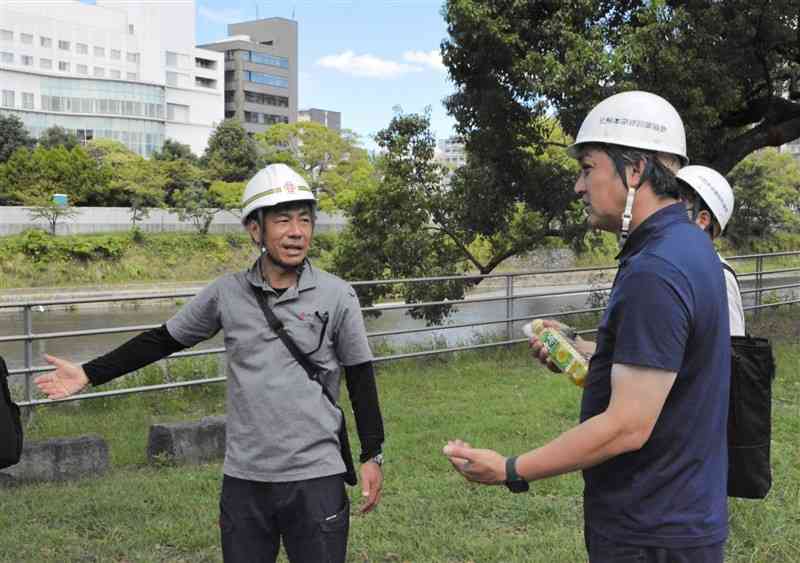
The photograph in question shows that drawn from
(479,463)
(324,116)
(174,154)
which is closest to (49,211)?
(174,154)

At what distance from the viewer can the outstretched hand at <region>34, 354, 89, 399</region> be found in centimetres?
289

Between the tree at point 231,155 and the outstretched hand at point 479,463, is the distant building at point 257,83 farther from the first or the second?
the outstretched hand at point 479,463

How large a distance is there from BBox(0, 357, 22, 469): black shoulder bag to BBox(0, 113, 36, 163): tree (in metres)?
51.6

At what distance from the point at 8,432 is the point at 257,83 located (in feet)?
289

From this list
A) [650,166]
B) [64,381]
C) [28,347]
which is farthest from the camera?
[28,347]

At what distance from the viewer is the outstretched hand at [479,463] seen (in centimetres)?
192

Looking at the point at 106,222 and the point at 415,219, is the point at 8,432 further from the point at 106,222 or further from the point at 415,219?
the point at 106,222

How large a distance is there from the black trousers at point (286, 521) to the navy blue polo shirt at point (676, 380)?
0.98 meters

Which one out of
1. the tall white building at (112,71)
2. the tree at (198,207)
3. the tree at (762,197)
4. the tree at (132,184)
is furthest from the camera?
the tall white building at (112,71)

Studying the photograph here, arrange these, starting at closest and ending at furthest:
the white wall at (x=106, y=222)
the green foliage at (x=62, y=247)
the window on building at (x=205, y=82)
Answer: the green foliage at (x=62, y=247) < the white wall at (x=106, y=222) < the window on building at (x=205, y=82)

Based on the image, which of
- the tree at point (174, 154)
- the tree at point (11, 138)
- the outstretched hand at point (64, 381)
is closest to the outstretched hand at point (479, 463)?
the outstretched hand at point (64, 381)

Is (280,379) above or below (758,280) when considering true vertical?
above

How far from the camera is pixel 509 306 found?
438 inches

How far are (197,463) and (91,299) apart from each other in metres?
2.10
